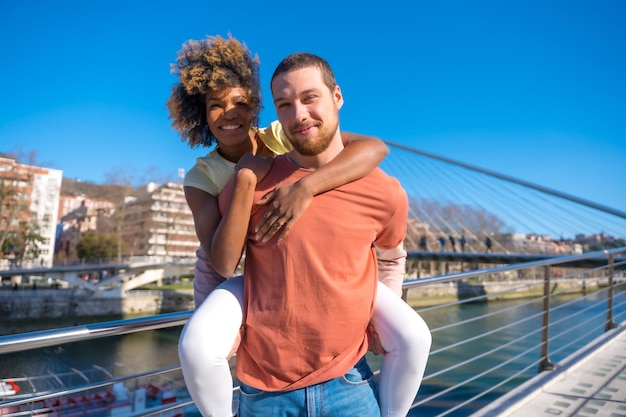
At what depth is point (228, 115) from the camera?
102 cm

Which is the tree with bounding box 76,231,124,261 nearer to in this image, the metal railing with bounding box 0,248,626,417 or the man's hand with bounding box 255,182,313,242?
the metal railing with bounding box 0,248,626,417

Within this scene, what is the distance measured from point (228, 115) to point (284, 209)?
0.31 metres

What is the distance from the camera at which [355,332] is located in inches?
35.9

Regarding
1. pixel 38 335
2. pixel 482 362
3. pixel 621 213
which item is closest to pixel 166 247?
pixel 482 362

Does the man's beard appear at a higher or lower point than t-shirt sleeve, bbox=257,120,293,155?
lower

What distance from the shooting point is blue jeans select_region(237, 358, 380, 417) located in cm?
88

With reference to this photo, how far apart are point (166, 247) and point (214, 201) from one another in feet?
124

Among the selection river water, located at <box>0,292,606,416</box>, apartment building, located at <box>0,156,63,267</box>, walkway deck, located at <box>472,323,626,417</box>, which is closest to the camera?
walkway deck, located at <box>472,323,626,417</box>

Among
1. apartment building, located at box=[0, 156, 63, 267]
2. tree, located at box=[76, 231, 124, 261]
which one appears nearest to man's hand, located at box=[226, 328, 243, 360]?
apartment building, located at box=[0, 156, 63, 267]

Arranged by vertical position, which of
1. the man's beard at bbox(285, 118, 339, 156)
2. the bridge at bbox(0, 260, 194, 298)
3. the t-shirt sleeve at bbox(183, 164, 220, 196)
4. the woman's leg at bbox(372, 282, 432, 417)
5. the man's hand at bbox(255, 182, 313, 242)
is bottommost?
the bridge at bbox(0, 260, 194, 298)

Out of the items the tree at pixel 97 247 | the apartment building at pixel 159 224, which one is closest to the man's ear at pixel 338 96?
the tree at pixel 97 247

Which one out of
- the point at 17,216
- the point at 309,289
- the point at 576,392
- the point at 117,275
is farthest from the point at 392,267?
the point at 17,216

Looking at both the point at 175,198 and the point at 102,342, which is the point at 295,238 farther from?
the point at 175,198

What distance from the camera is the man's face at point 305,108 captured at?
871 millimetres
